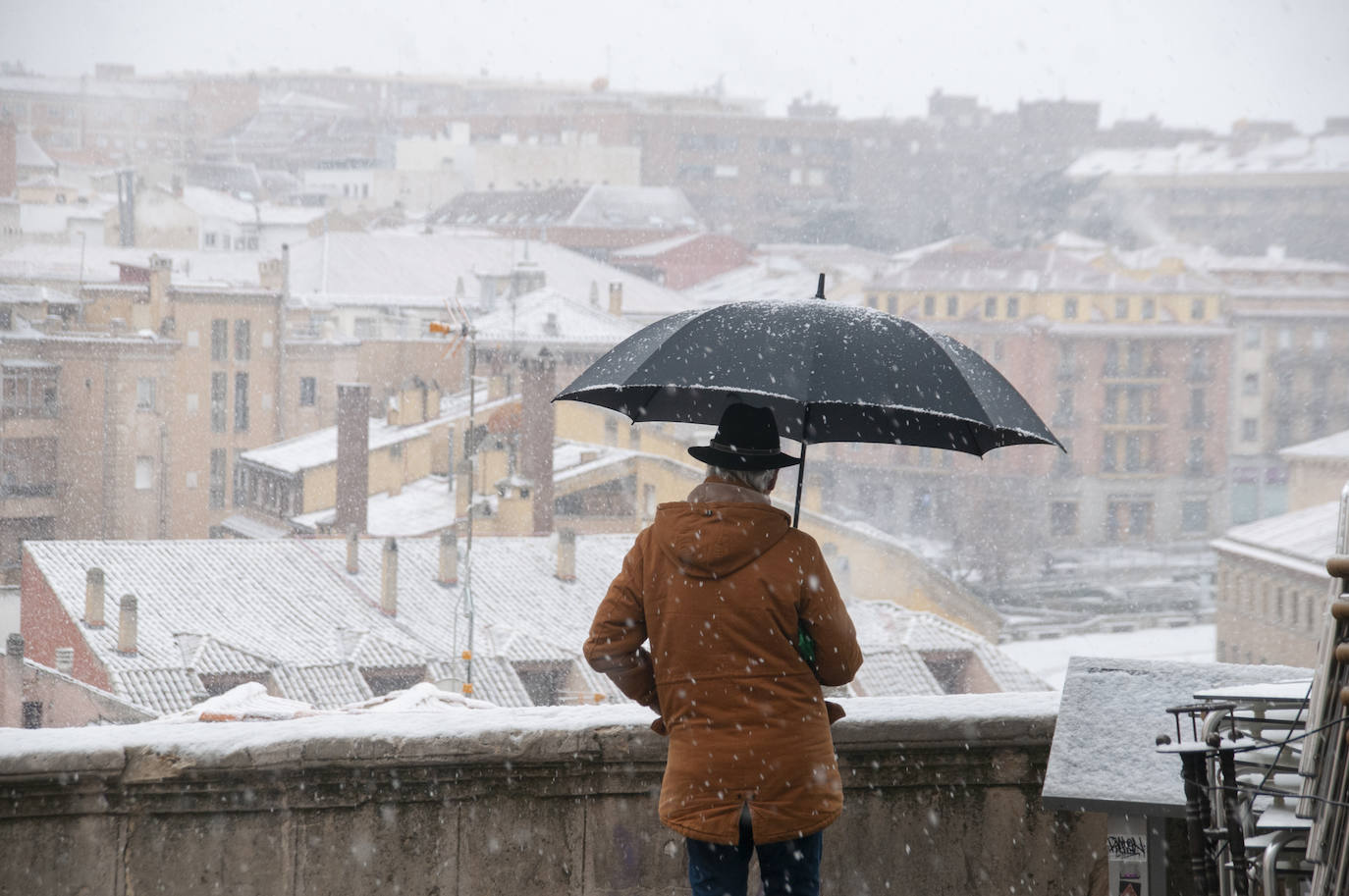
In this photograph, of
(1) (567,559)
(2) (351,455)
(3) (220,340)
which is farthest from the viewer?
(3) (220,340)

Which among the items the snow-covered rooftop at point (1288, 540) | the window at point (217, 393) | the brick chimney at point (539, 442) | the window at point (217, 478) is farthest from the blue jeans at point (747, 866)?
the window at point (217, 478)

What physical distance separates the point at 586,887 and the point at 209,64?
84.7 metres

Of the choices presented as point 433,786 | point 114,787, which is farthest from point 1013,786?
point 114,787

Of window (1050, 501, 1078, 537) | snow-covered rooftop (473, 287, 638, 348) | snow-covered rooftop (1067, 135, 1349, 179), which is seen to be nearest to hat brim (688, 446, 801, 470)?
snow-covered rooftop (473, 287, 638, 348)

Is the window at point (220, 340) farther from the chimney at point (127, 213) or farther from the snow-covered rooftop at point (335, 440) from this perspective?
the chimney at point (127, 213)

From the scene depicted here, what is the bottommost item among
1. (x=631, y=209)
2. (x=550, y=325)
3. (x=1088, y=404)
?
(x=1088, y=404)

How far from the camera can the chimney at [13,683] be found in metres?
20.0

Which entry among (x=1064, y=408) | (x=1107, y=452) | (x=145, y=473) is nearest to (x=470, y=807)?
(x=145, y=473)

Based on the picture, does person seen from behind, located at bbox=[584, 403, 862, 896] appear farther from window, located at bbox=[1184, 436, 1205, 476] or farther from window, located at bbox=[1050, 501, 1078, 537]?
window, located at bbox=[1184, 436, 1205, 476]

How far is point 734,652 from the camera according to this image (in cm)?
160

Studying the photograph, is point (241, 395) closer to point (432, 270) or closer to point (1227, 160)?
point (432, 270)

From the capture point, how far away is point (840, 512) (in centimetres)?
4112

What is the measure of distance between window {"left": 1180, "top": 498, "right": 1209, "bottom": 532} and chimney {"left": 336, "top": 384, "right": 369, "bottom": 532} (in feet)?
85.1

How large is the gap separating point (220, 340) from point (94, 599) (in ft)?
51.7
